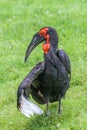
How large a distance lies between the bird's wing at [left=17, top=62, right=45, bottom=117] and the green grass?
0.49 m

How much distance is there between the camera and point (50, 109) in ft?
29.5

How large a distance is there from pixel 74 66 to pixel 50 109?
1.82 metres

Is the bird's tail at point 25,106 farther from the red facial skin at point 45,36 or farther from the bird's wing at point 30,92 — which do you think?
the red facial skin at point 45,36

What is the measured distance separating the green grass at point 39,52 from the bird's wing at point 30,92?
0.49m

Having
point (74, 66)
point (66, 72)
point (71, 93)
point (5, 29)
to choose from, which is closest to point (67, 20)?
point (5, 29)

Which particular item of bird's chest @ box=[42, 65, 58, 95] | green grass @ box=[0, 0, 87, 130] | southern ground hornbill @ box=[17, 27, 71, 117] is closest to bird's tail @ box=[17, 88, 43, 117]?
southern ground hornbill @ box=[17, 27, 71, 117]

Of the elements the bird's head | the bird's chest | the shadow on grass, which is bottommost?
the shadow on grass

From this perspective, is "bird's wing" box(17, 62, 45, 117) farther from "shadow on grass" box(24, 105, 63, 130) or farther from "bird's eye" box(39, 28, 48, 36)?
"bird's eye" box(39, 28, 48, 36)

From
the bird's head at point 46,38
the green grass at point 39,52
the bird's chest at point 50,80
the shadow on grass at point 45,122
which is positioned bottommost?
the green grass at point 39,52

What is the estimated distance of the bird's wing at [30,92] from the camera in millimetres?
7445

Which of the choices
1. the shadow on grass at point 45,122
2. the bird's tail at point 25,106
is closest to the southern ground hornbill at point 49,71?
the shadow on grass at point 45,122

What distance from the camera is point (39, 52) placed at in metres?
11.4

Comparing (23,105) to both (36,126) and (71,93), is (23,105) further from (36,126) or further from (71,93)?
(71,93)

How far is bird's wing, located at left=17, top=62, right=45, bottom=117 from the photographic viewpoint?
7.45 metres
